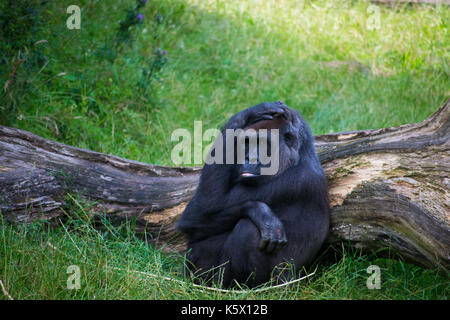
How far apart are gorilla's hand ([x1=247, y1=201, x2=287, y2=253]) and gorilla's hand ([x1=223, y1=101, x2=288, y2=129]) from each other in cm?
51

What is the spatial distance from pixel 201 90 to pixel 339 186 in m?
3.48

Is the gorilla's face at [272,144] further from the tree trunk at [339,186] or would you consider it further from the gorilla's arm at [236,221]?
the tree trunk at [339,186]

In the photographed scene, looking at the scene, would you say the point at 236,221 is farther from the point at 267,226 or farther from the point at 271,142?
the point at 271,142

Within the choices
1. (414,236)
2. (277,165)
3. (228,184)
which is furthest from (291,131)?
(414,236)

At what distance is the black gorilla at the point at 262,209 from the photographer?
295 centimetres

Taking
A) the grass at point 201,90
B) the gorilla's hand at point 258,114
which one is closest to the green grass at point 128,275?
the grass at point 201,90

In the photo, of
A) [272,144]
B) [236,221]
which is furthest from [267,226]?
[272,144]

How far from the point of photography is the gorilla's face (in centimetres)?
290

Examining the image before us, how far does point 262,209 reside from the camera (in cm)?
292

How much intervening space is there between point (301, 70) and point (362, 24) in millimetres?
1588

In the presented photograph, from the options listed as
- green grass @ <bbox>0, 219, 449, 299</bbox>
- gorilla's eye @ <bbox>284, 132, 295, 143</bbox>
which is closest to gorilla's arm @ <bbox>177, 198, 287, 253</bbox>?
green grass @ <bbox>0, 219, 449, 299</bbox>

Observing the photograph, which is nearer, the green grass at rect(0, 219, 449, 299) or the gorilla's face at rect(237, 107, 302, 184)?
the green grass at rect(0, 219, 449, 299)

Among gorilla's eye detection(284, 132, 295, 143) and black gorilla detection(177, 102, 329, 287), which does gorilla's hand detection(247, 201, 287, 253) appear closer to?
black gorilla detection(177, 102, 329, 287)

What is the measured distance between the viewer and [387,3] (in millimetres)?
8281
